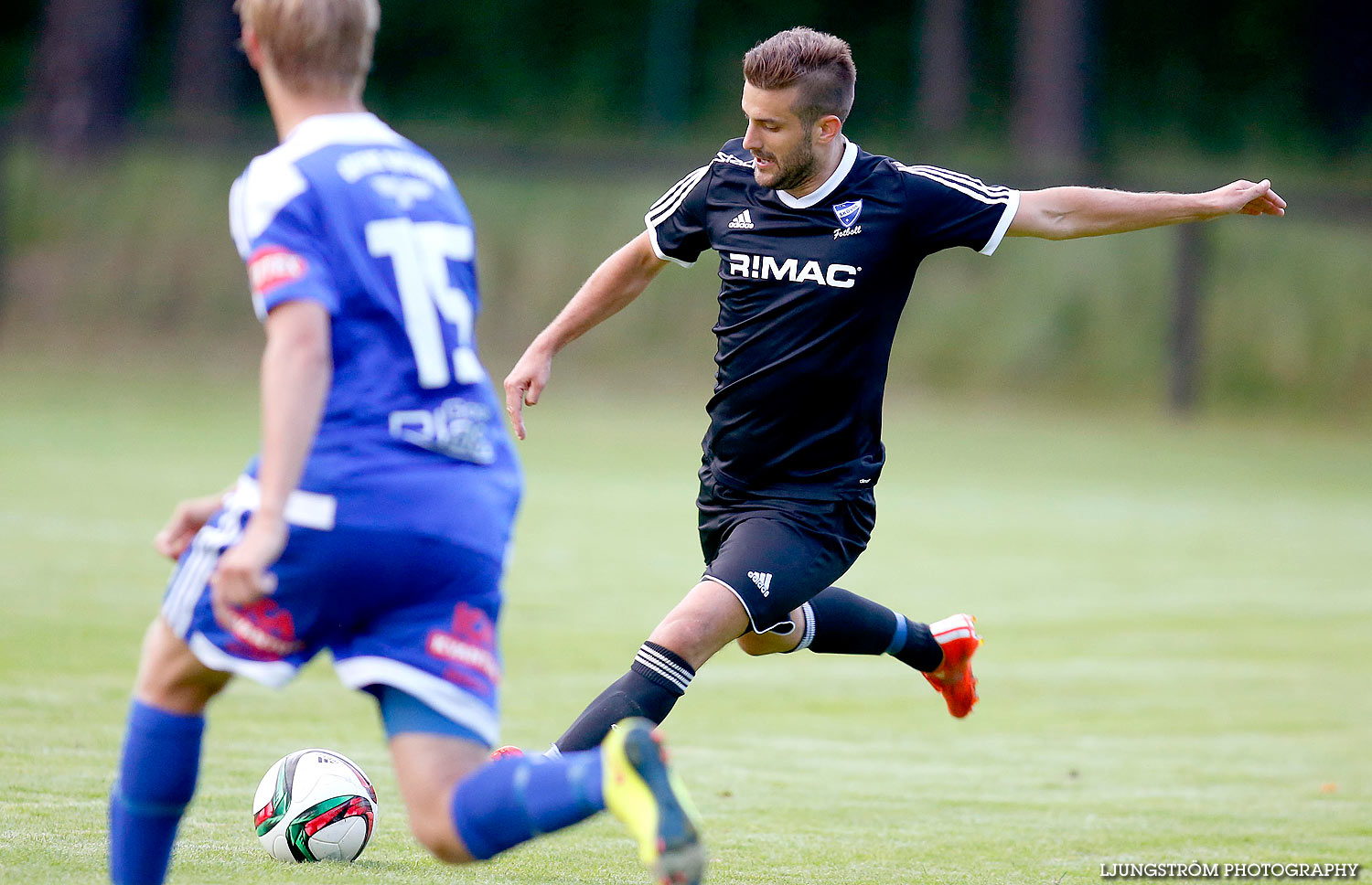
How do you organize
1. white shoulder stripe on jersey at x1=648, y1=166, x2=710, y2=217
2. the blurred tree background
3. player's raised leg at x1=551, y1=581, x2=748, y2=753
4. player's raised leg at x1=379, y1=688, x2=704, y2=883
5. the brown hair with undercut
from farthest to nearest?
the blurred tree background < white shoulder stripe on jersey at x1=648, y1=166, x2=710, y2=217 < the brown hair with undercut < player's raised leg at x1=551, y1=581, x2=748, y2=753 < player's raised leg at x1=379, y1=688, x2=704, y2=883

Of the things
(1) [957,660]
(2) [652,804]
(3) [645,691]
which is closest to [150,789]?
(2) [652,804]

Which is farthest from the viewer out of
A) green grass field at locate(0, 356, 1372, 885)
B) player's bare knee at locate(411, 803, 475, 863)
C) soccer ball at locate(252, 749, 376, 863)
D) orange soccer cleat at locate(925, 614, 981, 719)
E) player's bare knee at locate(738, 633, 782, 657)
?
orange soccer cleat at locate(925, 614, 981, 719)

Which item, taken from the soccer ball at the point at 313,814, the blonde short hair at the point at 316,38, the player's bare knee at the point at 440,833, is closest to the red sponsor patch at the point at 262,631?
the player's bare knee at the point at 440,833

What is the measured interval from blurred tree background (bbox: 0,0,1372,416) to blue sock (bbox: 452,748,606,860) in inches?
837

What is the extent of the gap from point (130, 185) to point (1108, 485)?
17289mm

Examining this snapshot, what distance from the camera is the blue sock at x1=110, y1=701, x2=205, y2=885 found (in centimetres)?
345

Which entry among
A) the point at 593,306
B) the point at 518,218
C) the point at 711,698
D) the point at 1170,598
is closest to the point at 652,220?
the point at 593,306

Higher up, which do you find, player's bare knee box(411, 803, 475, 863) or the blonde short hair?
the blonde short hair

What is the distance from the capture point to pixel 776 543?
200 inches

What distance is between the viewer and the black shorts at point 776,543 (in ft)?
16.3

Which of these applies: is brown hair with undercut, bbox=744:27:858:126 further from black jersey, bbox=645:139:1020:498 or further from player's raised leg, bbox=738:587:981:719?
player's raised leg, bbox=738:587:981:719

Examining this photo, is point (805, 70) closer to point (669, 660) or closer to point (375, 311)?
point (669, 660)

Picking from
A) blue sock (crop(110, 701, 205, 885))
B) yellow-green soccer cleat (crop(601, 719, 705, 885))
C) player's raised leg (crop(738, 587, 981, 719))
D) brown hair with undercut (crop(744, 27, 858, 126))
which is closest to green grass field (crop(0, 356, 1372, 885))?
player's raised leg (crop(738, 587, 981, 719))

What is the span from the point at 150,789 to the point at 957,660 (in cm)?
333
